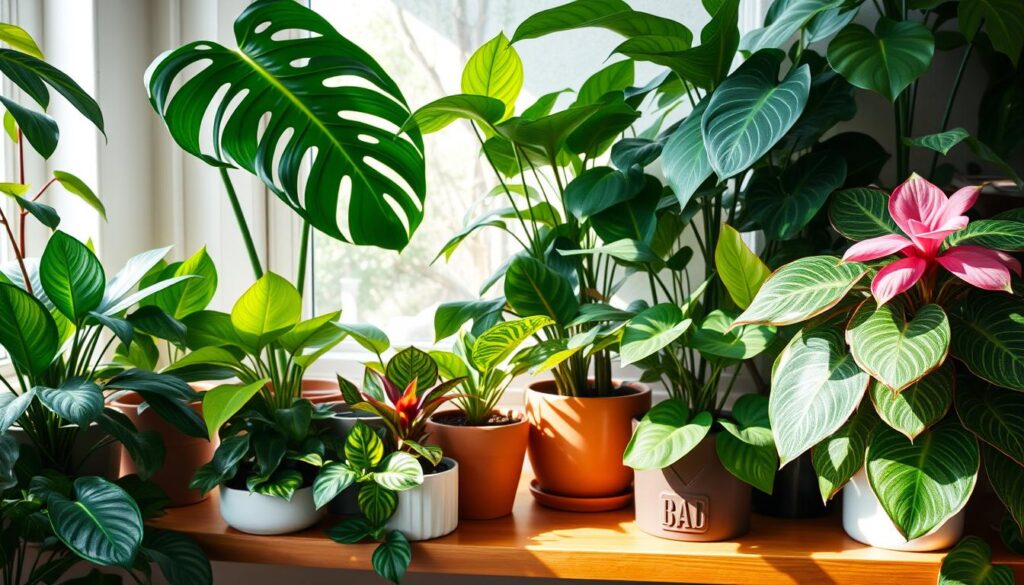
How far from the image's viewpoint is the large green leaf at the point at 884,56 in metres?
1.04

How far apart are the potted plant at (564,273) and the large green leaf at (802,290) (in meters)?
0.22

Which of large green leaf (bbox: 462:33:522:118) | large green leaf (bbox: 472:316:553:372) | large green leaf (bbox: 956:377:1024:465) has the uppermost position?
large green leaf (bbox: 462:33:522:118)

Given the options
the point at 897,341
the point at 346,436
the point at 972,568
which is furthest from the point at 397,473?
the point at 972,568

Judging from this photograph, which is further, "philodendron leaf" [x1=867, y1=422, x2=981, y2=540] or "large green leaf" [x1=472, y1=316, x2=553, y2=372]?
"large green leaf" [x1=472, y1=316, x2=553, y2=372]

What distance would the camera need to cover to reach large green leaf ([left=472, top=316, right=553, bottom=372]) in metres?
1.24

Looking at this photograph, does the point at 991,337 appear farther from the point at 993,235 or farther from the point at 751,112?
the point at 751,112

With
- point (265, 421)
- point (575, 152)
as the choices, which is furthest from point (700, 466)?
point (265, 421)

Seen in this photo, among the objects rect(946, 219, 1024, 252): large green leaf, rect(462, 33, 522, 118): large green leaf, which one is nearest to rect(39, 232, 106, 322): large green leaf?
rect(462, 33, 522, 118): large green leaf

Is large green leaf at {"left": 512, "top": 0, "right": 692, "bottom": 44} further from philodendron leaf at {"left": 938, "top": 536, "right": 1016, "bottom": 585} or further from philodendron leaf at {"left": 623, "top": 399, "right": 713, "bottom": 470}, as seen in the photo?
philodendron leaf at {"left": 938, "top": 536, "right": 1016, "bottom": 585}

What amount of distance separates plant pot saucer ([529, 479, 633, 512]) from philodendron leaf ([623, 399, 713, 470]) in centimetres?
18

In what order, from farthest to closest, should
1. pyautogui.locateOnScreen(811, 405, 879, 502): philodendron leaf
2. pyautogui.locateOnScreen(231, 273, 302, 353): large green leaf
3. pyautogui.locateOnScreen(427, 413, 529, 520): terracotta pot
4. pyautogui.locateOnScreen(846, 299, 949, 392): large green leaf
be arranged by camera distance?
pyautogui.locateOnScreen(427, 413, 529, 520): terracotta pot
pyautogui.locateOnScreen(231, 273, 302, 353): large green leaf
pyautogui.locateOnScreen(811, 405, 879, 502): philodendron leaf
pyautogui.locateOnScreen(846, 299, 949, 392): large green leaf

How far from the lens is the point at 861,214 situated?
1.15 metres

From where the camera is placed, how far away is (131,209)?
1.64 meters

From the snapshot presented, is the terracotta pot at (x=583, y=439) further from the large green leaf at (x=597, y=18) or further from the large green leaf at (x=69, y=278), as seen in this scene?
the large green leaf at (x=69, y=278)
